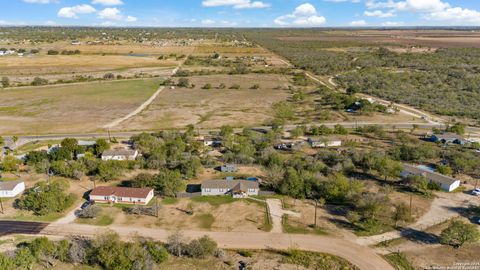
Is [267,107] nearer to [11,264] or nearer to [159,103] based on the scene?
[159,103]

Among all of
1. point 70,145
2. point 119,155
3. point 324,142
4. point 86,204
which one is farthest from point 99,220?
point 324,142

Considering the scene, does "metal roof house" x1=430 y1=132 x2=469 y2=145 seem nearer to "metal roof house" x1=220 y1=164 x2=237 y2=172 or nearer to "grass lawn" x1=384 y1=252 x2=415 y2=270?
"metal roof house" x1=220 y1=164 x2=237 y2=172

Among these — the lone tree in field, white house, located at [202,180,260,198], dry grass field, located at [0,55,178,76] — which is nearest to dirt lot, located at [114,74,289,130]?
white house, located at [202,180,260,198]

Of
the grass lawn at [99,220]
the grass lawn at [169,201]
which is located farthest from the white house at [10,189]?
the grass lawn at [169,201]

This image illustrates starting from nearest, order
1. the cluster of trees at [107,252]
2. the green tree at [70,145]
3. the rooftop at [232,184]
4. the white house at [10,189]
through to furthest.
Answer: the cluster of trees at [107,252]
the white house at [10,189]
the rooftop at [232,184]
the green tree at [70,145]

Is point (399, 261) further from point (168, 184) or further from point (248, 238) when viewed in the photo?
point (168, 184)

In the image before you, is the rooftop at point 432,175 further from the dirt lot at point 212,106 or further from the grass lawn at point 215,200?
the dirt lot at point 212,106

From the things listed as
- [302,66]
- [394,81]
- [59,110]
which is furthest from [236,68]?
[59,110]
